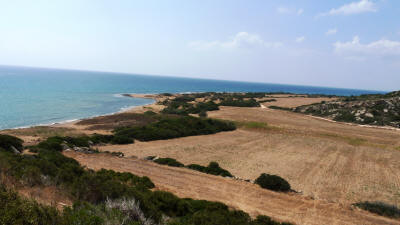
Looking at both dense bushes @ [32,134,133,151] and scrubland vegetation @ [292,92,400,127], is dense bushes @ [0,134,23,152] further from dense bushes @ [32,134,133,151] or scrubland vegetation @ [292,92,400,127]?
scrubland vegetation @ [292,92,400,127]

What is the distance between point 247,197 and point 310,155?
1317 centimetres

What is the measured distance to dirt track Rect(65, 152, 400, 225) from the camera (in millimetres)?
11367

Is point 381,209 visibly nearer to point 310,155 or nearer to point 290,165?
point 290,165

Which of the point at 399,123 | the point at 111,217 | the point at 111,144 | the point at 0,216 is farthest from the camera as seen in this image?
the point at 399,123

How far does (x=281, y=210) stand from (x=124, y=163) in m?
10.7

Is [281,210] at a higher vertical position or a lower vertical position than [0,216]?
lower

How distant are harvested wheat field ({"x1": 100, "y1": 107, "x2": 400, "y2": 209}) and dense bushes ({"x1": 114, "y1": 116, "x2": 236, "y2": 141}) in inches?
51.6

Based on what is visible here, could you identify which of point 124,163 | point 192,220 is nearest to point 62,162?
point 124,163

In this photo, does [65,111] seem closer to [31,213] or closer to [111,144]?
[111,144]

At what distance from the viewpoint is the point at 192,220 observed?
24.1ft

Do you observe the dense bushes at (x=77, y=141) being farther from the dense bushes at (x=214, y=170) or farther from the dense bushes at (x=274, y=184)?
the dense bushes at (x=274, y=184)

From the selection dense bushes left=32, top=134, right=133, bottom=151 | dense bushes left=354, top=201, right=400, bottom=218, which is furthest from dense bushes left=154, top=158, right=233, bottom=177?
dense bushes left=32, top=134, right=133, bottom=151

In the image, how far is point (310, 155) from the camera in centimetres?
2370

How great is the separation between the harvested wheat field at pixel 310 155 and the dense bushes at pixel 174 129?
131cm
